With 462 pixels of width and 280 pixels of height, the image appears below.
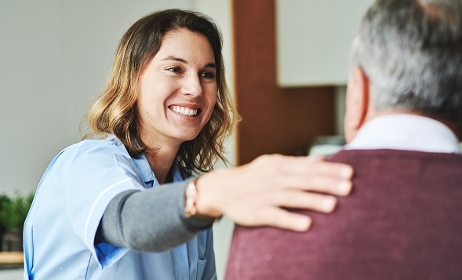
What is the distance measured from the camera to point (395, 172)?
0.93 meters

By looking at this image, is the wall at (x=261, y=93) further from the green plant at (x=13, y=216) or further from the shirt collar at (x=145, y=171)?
the shirt collar at (x=145, y=171)

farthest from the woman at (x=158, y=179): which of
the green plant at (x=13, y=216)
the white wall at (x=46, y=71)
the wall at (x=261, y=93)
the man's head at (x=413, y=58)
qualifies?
the white wall at (x=46, y=71)

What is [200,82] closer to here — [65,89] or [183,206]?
[183,206]

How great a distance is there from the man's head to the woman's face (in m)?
0.78

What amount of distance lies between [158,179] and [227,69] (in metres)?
2.34

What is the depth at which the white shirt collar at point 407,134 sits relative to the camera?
3.14ft

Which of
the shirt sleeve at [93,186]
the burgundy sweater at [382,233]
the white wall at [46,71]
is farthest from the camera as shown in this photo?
the white wall at [46,71]

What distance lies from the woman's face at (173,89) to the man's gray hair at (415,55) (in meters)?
0.78

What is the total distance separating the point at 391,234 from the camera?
899 millimetres

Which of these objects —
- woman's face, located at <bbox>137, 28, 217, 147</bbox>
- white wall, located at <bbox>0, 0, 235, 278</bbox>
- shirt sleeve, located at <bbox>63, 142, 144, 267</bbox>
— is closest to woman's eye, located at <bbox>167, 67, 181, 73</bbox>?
woman's face, located at <bbox>137, 28, 217, 147</bbox>

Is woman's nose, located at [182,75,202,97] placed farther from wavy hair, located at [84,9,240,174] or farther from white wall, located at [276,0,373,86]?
white wall, located at [276,0,373,86]

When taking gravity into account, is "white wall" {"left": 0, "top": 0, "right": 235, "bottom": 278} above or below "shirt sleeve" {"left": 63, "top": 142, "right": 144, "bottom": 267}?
below

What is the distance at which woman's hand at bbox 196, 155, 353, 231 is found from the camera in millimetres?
916

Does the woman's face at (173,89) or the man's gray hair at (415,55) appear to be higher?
the man's gray hair at (415,55)
